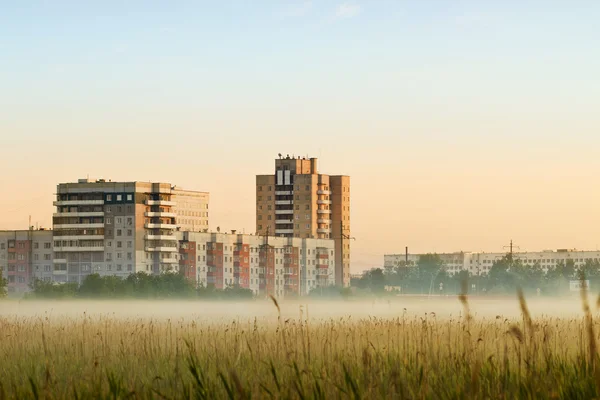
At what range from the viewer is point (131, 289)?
16175 centimetres

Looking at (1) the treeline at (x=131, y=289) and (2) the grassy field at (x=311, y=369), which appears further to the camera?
(1) the treeline at (x=131, y=289)

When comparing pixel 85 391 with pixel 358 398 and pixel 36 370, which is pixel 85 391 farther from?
pixel 36 370

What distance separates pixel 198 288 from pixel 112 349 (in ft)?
514

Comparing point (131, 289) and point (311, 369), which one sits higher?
point (131, 289)

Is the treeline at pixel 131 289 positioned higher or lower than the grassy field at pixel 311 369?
higher

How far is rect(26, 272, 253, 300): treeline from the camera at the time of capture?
158125mm

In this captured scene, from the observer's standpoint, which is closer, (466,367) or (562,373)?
(562,373)

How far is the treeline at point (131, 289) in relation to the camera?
158 m

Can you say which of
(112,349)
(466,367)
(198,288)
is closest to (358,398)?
(466,367)

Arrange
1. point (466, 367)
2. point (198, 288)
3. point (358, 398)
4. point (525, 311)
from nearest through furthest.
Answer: point (525, 311) < point (358, 398) < point (466, 367) < point (198, 288)

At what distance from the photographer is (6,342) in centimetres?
2423

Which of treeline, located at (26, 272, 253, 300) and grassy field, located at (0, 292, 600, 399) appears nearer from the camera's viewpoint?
grassy field, located at (0, 292, 600, 399)

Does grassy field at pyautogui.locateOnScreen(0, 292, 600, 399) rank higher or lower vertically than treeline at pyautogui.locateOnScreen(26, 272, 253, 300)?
lower

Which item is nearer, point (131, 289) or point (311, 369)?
point (311, 369)
